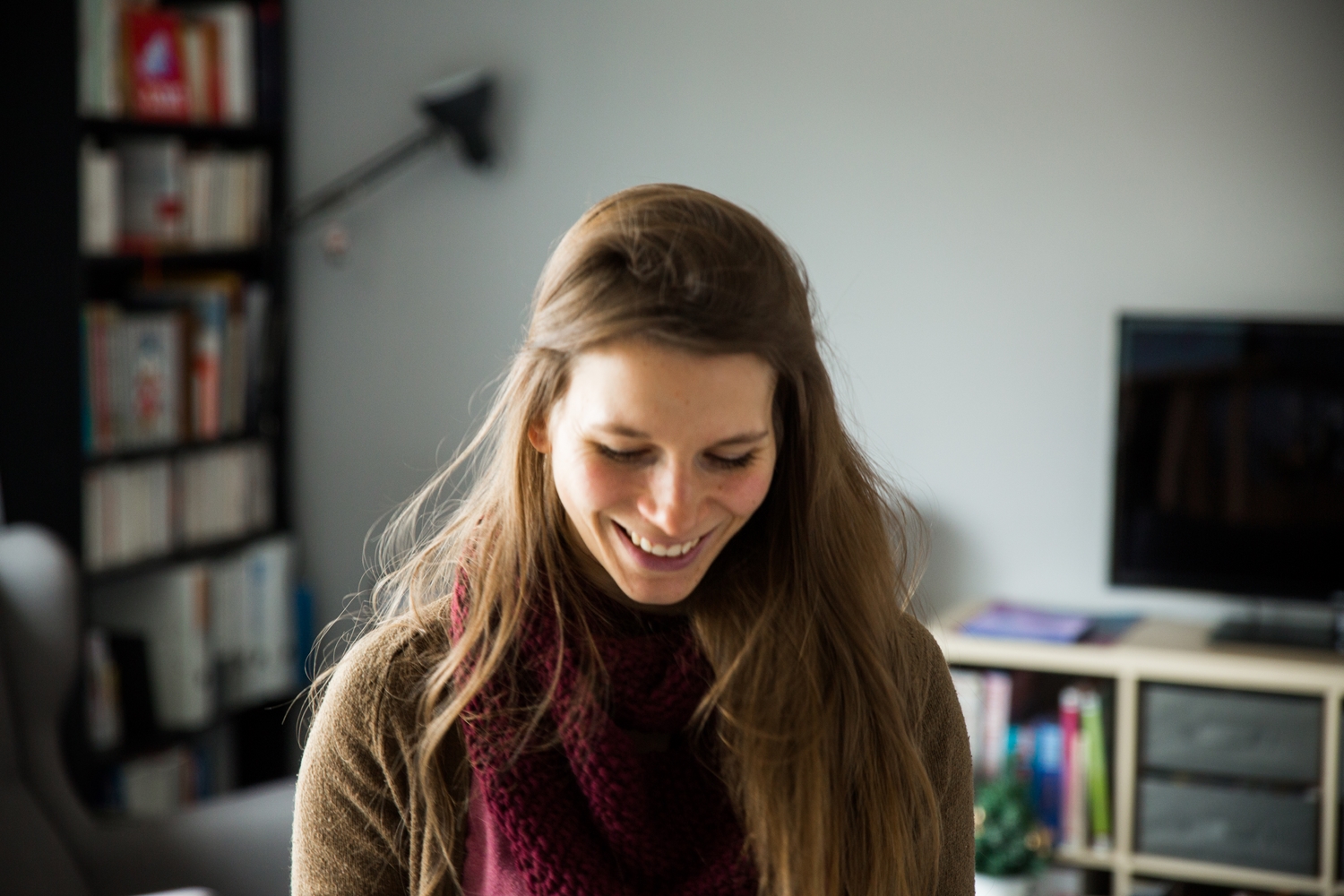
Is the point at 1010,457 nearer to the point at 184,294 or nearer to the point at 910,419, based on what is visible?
the point at 910,419

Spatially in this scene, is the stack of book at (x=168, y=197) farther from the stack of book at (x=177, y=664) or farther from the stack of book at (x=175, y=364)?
the stack of book at (x=177, y=664)

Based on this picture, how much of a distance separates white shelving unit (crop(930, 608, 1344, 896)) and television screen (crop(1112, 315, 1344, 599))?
0.55ft

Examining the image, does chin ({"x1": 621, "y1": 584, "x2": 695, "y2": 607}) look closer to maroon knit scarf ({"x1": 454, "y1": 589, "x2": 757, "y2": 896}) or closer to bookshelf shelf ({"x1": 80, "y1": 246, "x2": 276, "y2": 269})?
maroon knit scarf ({"x1": 454, "y1": 589, "x2": 757, "y2": 896})

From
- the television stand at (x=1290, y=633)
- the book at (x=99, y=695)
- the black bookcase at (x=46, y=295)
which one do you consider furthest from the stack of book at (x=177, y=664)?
the television stand at (x=1290, y=633)

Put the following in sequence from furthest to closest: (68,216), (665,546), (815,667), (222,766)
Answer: (222,766) < (68,216) < (815,667) < (665,546)

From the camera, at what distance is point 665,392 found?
917 millimetres

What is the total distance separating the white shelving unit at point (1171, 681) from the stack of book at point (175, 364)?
5.59 ft

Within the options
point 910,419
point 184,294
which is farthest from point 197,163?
point 910,419

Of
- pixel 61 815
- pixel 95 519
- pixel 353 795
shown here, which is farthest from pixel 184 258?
pixel 353 795

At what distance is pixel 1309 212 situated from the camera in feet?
8.99

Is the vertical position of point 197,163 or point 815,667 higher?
point 197,163

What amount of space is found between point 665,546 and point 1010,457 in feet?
6.99

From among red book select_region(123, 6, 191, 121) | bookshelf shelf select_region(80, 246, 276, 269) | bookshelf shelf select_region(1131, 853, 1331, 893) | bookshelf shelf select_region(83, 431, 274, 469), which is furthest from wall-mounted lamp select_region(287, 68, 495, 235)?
bookshelf shelf select_region(1131, 853, 1331, 893)

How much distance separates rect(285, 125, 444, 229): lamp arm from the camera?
322 centimetres
